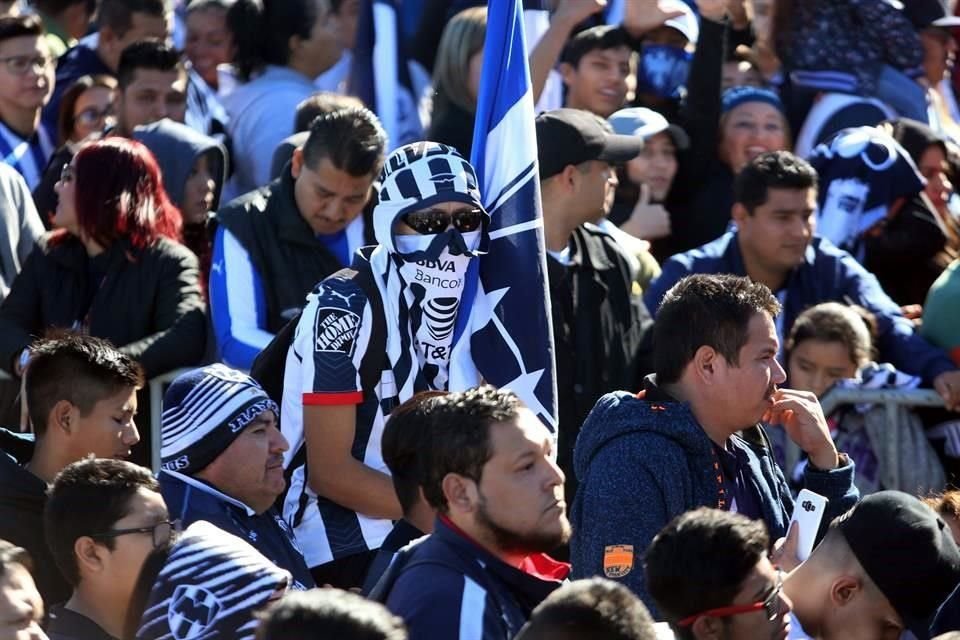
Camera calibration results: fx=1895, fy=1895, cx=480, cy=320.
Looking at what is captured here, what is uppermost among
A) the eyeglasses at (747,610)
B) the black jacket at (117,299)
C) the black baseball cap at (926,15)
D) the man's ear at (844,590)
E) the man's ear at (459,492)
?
the black baseball cap at (926,15)

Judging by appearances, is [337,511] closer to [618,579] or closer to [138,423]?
[618,579]

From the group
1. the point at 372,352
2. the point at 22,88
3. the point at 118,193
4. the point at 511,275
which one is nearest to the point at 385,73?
the point at 22,88

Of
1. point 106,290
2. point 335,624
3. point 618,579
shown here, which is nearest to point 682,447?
point 618,579

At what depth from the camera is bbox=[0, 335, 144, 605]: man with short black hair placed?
19.6 feet

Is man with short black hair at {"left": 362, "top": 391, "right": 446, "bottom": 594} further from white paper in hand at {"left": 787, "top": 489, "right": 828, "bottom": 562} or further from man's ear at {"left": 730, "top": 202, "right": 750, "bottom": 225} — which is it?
man's ear at {"left": 730, "top": 202, "right": 750, "bottom": 225}

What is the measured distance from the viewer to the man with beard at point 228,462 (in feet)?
17.4

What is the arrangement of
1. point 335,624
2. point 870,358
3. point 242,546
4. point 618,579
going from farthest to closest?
point 870,358 → point 618,579 → point 242,546 → point 335,624

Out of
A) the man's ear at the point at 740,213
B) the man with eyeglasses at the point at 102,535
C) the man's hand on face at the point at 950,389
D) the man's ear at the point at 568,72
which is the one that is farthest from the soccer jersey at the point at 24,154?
the man's hand on face at the point at 950,389

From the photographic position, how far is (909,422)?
24.5ft

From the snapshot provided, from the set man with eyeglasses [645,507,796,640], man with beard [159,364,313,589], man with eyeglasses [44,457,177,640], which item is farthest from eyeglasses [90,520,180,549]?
man with eyeglasses [645,507,796,640]

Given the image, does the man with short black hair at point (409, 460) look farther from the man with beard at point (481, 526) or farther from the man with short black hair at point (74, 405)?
the man with short black hair at point (74, 405)

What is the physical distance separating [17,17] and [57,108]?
→ 571mm

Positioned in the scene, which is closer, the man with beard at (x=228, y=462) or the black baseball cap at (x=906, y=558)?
the black baseball cap at (x=906, y=558)

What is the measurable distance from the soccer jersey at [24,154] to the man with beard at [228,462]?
3614mm
